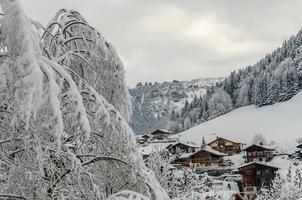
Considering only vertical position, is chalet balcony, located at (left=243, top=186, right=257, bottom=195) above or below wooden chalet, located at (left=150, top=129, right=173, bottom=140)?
below

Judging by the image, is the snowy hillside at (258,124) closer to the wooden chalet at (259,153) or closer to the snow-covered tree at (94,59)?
the wooden chalet at (259,153)

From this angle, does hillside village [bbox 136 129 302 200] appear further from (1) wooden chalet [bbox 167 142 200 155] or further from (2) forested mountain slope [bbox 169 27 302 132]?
(2) forested mountain slope [bbox 169 27 302 132]

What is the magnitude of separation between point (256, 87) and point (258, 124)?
66.3 feet

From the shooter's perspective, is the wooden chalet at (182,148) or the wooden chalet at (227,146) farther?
the wooden chalet at (227,146)

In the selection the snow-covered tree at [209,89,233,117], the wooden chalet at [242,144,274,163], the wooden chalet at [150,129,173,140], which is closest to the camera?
the wooden chalet at [242,144,274,163]

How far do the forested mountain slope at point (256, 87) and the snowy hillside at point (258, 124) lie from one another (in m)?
3.32

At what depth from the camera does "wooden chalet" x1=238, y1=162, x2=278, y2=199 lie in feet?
191

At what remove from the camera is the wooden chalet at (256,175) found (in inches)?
2294

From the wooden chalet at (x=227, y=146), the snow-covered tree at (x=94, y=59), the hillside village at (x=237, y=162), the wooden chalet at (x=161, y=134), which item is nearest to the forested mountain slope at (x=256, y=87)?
the wooden chalet at (x=161, y=134)

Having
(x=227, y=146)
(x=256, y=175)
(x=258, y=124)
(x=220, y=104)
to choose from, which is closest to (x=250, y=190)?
(x=256, y=175)

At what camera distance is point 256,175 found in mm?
58656

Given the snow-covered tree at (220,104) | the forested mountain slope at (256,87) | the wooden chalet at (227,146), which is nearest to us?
the wooden chalet at (227,146)

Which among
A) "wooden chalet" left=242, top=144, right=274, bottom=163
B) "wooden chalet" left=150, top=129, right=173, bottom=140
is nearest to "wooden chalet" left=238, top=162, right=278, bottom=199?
"wooden chalet" left=242, top=144, right=274, bottom=163

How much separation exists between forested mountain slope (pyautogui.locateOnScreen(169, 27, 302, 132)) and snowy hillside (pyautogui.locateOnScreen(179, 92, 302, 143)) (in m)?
3.32
